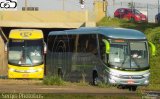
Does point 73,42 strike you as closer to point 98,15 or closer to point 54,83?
point 54,83

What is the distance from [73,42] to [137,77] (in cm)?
598

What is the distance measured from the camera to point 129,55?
31.5 metres

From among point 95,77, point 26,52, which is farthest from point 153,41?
point 95,77

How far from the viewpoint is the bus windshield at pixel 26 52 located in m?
39.1

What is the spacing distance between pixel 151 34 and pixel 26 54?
15057 millimetres

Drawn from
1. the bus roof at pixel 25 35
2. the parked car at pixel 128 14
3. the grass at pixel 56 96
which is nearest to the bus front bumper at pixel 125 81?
the bus roof at pixel 25 35

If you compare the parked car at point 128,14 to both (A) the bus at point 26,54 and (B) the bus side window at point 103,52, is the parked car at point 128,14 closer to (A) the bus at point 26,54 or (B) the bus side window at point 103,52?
(A) the bus at point 26,54

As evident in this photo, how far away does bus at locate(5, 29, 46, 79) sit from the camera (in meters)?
38.7

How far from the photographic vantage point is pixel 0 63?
51281mm

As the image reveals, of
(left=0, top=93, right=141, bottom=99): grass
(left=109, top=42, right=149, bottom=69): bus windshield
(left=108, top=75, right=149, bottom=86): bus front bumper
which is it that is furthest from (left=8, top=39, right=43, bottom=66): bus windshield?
(left=0, top=93, right=141, bottom=99): grass

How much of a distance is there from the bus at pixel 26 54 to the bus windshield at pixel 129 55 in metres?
8.53

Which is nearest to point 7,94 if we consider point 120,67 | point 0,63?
point 120,67

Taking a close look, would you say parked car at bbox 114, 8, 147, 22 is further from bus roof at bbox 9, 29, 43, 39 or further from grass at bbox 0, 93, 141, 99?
grass at bbox 0, 93, 141, 99

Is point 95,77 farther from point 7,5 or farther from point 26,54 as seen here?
point 7,5
